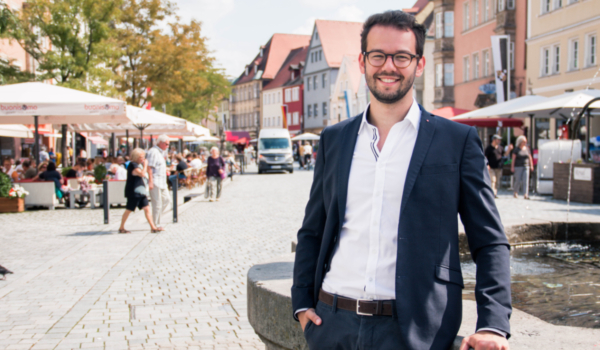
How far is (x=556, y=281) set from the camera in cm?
543

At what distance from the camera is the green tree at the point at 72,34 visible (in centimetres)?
2328

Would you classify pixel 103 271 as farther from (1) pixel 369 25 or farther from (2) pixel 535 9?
(2) pixel 535 9

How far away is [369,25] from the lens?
2309mm

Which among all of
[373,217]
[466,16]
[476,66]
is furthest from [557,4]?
[373,217]

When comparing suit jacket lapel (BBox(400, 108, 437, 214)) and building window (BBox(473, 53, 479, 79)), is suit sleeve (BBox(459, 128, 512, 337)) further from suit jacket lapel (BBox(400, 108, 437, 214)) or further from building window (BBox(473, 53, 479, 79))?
building window (BBox(473, 53, 479, 79))

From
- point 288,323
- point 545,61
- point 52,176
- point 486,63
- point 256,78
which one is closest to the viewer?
point 288,323

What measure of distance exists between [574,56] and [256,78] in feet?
229

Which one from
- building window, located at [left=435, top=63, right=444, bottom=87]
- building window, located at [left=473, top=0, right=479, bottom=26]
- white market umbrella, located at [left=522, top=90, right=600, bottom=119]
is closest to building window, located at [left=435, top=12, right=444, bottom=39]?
building window, located at [left=435, top=63, right=444, bottom=87]

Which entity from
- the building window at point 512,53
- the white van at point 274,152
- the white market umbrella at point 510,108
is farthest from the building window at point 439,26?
the white market umbrella at point 510,108

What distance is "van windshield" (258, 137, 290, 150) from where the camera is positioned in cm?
3866

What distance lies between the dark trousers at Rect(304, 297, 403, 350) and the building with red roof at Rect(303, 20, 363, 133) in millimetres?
67943

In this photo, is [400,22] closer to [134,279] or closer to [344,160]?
[344,160]

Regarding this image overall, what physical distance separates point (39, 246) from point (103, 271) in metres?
2.62

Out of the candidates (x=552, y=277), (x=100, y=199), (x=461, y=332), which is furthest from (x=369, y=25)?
(x=100, y=199)
